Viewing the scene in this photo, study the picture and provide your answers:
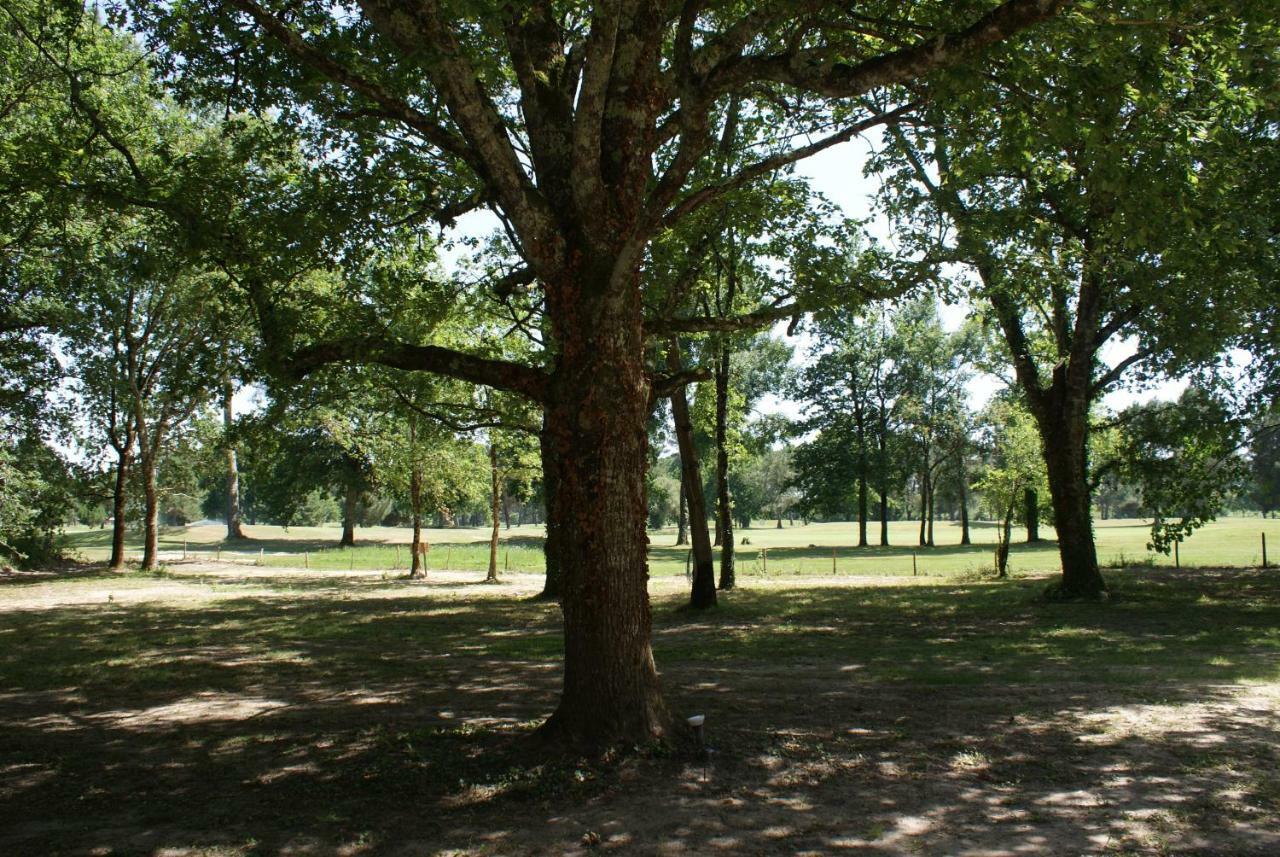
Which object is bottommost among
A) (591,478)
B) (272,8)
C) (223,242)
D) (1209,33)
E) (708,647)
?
(708,647)

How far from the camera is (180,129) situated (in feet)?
74.4

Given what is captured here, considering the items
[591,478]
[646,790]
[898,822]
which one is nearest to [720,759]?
[646,790]

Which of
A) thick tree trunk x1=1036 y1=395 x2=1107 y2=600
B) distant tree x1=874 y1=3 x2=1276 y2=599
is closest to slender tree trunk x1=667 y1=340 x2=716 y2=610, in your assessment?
distant tree x1=874 y1=3 x2=1276 y2=599

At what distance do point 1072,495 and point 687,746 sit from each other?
1430 centimetres

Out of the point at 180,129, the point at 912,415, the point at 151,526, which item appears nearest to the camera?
the point at 180,129

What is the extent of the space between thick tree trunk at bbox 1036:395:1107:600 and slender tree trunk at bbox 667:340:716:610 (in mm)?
7230

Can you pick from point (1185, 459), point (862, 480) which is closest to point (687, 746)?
point (1185, 459)

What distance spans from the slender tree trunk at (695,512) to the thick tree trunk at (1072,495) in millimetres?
7230

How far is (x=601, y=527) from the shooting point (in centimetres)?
655

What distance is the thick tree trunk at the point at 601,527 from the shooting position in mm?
→ 6570

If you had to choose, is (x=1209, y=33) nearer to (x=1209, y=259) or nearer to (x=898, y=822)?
(x=1209, y=259)

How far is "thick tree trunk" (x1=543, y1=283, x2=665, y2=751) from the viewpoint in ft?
21.6

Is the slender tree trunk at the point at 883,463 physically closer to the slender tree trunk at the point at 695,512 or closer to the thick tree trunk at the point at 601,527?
the slender tree trunk at the point at 695,512

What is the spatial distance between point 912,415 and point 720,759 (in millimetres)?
54932
